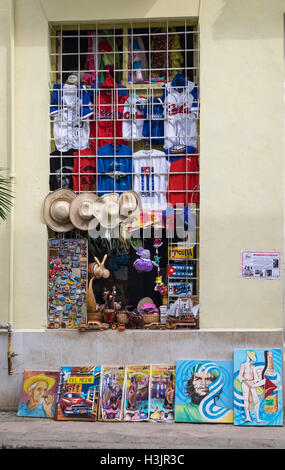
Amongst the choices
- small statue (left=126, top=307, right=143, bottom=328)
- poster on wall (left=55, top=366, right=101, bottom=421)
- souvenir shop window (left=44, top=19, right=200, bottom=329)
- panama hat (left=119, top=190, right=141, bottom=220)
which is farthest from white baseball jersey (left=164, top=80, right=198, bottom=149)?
poster on wall (left=55, top=366, right=101, bottom=421)

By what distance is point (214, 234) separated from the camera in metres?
8.17

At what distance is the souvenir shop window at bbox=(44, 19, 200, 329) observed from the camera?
8352 millimetres

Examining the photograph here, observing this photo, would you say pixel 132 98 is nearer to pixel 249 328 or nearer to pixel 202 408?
pixel 249 328

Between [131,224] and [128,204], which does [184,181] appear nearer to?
[128,204]

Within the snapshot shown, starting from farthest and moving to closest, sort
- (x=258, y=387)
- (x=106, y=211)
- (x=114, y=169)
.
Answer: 1. (x=114, y=169)
2. (x=106, y=211)
3. (x=258, y=387)

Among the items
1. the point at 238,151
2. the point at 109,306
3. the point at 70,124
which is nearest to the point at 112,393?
the point at 109,306

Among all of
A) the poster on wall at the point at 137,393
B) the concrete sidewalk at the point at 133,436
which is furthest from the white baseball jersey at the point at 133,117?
the concrete sidewalk at the point at 133,436

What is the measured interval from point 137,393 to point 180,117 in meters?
3.94

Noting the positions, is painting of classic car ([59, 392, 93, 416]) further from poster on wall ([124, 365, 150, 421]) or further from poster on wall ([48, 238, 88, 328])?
poster on wall ([48, 238, 88, 328])

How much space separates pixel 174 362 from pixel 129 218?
2133 mm

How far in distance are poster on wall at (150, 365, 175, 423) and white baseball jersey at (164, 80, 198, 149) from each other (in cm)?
319

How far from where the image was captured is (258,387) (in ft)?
→ 25.5

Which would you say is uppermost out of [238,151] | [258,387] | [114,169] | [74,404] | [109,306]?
[238,151]

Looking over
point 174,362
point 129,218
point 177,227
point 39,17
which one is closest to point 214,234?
point 177,227
